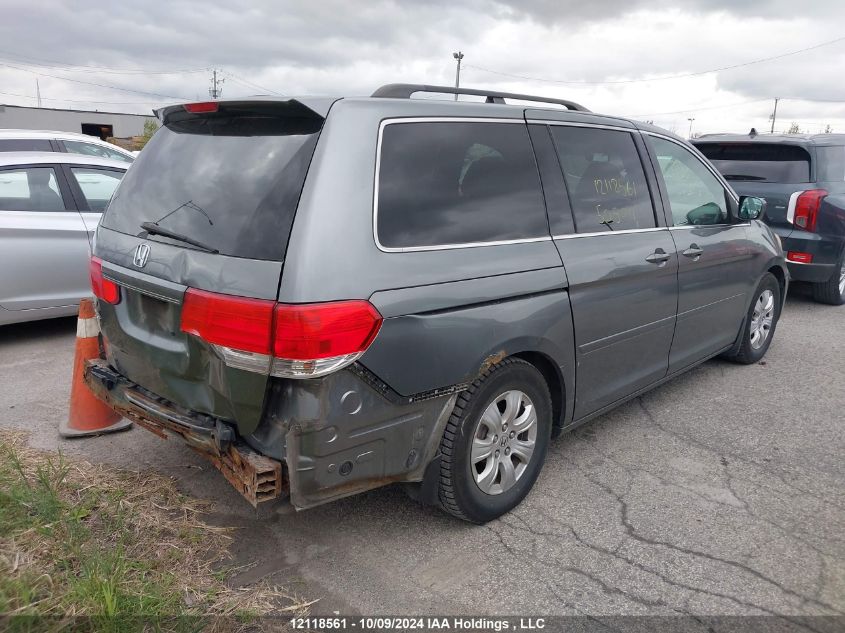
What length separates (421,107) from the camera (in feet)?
9.22

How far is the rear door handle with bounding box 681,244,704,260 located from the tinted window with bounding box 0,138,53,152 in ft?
22.5

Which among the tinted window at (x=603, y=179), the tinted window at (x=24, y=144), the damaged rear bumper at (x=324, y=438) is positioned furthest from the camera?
the tinted window at (x=24, y=144)

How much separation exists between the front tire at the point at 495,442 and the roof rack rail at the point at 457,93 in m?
1.26

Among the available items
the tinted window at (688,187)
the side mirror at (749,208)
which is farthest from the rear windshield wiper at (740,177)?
the tinted window at (688,187)

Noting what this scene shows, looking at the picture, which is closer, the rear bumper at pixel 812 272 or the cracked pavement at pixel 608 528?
the cracked pavement at pixel 608 528

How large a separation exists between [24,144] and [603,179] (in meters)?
6.64

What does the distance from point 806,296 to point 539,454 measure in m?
6.31

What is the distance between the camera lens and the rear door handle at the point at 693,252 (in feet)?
13.5

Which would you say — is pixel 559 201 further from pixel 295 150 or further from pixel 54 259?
pixel 54 259

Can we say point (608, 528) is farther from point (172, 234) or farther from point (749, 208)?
point (749, 208)

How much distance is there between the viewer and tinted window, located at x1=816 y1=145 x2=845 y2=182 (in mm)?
6926

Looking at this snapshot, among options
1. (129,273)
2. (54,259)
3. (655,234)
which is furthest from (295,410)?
(54,259)


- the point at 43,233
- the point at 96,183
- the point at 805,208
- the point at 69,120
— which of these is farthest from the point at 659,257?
the point at 69,120

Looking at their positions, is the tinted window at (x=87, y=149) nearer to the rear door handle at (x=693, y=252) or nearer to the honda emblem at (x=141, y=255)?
the honda emblem at (x=141, y=255)
